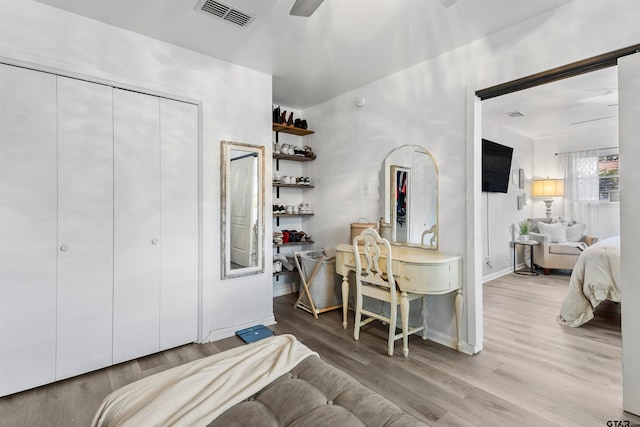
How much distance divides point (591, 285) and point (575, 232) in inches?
121

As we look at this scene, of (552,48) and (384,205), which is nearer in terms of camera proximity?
(552,48)

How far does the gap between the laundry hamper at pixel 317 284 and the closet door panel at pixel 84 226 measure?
6.31ft

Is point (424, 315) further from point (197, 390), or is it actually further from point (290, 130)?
point (290, 130)

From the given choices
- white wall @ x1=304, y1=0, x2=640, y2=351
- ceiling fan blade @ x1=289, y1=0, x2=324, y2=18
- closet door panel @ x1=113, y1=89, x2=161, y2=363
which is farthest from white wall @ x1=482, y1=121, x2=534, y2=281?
closet door panel @ x1=113, y1=89, x2=161, y2=363

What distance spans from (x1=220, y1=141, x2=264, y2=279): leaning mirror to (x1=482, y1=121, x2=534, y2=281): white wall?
3702mm

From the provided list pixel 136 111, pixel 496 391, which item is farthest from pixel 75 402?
pixel 496 391

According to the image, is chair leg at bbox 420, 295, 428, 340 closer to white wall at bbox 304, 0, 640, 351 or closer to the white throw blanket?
white wall at bbox 304, 0, 640, 351

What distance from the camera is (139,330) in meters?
2.50

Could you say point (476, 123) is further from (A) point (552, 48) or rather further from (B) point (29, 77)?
(B) point (29, 77)

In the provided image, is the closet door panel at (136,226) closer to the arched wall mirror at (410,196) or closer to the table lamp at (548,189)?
the arched wall mirror at (410,196)

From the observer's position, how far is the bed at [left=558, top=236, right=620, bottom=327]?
3.11 metres

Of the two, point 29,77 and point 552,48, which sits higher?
point 552,48

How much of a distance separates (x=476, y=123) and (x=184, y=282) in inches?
112

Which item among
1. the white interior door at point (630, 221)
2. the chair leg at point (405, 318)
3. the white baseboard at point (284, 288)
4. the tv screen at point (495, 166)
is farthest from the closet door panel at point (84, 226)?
the tv screen at point (495, 166)
